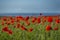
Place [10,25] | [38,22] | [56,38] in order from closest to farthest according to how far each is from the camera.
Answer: [56,38] < [38,22] < [10,25]

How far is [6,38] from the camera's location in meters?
1.72

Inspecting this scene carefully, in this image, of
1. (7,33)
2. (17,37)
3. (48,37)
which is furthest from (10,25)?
(48,37)

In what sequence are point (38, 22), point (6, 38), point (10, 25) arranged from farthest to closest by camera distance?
point (10, 25) → point (38, 22) → point (6, 38)

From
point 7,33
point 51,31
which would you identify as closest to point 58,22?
point 51,31

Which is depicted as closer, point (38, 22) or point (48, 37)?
point (48, 37)

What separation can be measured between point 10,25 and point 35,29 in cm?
32

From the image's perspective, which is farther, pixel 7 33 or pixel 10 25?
pixel 10 25

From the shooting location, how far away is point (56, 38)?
1.59m

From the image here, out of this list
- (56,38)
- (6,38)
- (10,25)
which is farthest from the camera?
(10,25)

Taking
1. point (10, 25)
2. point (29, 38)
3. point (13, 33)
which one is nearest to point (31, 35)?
point (29, 38)

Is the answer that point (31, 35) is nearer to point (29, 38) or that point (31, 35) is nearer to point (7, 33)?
point (29, 38)

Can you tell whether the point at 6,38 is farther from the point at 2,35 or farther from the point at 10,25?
→ the point at 10,25

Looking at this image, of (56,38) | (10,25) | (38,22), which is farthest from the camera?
(10,25)

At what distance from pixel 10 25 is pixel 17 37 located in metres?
0.36
